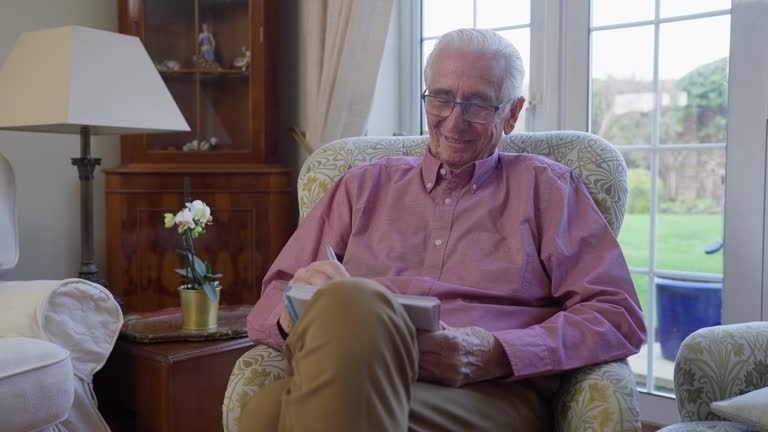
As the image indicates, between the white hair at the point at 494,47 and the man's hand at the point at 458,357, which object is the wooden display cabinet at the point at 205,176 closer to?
the white hair at the point at 494,47

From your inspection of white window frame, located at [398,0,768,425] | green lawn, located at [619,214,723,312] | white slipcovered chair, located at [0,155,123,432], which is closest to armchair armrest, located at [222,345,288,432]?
white slipcovered chair, located at [0,155,123,432]

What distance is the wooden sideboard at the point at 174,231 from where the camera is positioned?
2.66 metres

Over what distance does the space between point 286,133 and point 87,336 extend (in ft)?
4.30

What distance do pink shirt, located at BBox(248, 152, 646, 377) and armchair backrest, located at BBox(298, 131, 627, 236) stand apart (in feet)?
0.29

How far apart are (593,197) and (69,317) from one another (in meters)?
1.25

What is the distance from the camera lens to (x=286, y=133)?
2.98 meters

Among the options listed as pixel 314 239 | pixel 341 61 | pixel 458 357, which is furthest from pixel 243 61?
Result: pixel 458 357

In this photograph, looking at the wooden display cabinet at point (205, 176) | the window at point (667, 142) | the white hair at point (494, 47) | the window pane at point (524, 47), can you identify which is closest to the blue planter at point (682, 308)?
the window at point (667, 142)

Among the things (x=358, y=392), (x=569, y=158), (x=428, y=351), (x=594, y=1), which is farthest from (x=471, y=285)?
(x=594, y=1)

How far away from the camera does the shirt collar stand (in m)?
1.56

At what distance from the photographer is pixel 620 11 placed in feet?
7.56

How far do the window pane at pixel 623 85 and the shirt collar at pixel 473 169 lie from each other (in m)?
0.88

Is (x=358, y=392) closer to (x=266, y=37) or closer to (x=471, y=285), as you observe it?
(x=471, y=285)

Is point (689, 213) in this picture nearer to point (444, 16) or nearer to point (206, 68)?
point (444, 16)
